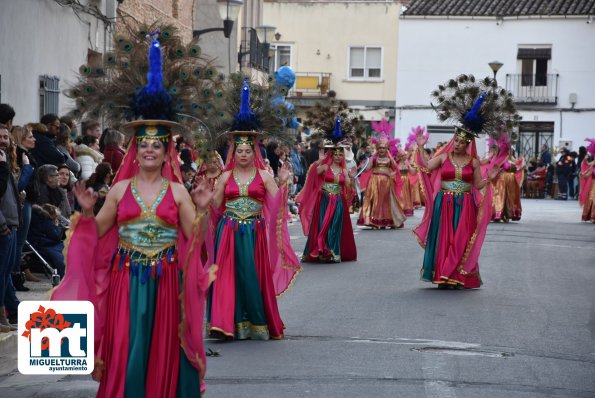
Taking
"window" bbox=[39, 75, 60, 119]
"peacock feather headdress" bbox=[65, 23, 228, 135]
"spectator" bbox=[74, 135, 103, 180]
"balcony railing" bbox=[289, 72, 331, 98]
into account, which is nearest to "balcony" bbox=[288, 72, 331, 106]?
"balcony railing" bbox=[289, 72, 331, 98]

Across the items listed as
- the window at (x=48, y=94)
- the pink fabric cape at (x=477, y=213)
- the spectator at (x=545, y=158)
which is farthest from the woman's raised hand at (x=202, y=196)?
the spectator at (x=545, y=158)

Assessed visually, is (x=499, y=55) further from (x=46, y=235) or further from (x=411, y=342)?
(x=411, y=342)

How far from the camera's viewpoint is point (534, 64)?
2008 inches

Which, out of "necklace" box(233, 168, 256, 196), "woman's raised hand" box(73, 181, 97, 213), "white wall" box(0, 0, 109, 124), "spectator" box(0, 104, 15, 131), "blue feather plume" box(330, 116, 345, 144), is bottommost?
"necklace" box(233, 168, 256, 196)

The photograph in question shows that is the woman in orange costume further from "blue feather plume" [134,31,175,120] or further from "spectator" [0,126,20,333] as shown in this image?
"blue feather plume" [134,31,175,120]

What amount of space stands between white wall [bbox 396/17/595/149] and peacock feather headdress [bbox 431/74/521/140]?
35.5m

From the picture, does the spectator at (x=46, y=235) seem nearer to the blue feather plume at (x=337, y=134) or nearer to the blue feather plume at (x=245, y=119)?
the blue feather plume at (x=245, y=119)

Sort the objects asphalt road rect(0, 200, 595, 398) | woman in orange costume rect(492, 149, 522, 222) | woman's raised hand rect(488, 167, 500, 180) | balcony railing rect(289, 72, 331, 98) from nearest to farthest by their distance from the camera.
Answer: asphalt road rect(0, 200, 595, 398) < woman's raised hand rect(488, 167, 500, 180) < woman in orange costume rect(492, 149, 522, 222) < balcony railing rect(289, 72, 331, 98)

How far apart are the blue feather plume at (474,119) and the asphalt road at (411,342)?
6.52 ft

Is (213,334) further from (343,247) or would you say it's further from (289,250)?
(343,247)

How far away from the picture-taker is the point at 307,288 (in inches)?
575

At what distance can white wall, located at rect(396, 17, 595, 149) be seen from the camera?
165ft

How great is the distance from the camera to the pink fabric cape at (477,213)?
14.4m

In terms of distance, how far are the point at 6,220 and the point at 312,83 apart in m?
44.5
